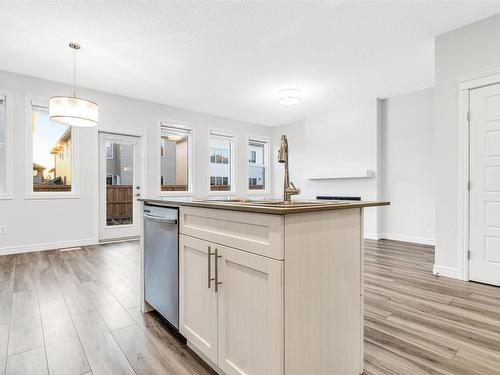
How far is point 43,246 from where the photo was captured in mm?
4254

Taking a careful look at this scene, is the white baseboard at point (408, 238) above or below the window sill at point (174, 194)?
below

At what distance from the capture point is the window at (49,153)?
4.30 m

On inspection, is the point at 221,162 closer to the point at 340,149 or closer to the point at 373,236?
the point at 340,149

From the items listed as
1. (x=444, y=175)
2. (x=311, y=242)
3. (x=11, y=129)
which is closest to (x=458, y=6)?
(x=444, y=175)

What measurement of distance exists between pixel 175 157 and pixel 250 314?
17.2ft

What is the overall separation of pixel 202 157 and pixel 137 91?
197cm

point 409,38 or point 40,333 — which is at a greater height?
point 409,38

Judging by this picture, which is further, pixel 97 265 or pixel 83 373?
pixel 97 265

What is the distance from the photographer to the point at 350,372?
1.34 meters

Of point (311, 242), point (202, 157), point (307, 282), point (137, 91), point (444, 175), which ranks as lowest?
point (307, 282)

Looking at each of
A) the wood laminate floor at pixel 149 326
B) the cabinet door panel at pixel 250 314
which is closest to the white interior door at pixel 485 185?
the wood laminate floor at pixel 149 326

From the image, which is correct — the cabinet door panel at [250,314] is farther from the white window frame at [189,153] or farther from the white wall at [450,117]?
the white window frame at [189,153]

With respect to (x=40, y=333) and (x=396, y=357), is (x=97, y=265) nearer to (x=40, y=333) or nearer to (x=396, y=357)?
(x=40, y=333)

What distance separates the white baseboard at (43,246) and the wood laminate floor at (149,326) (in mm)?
928
